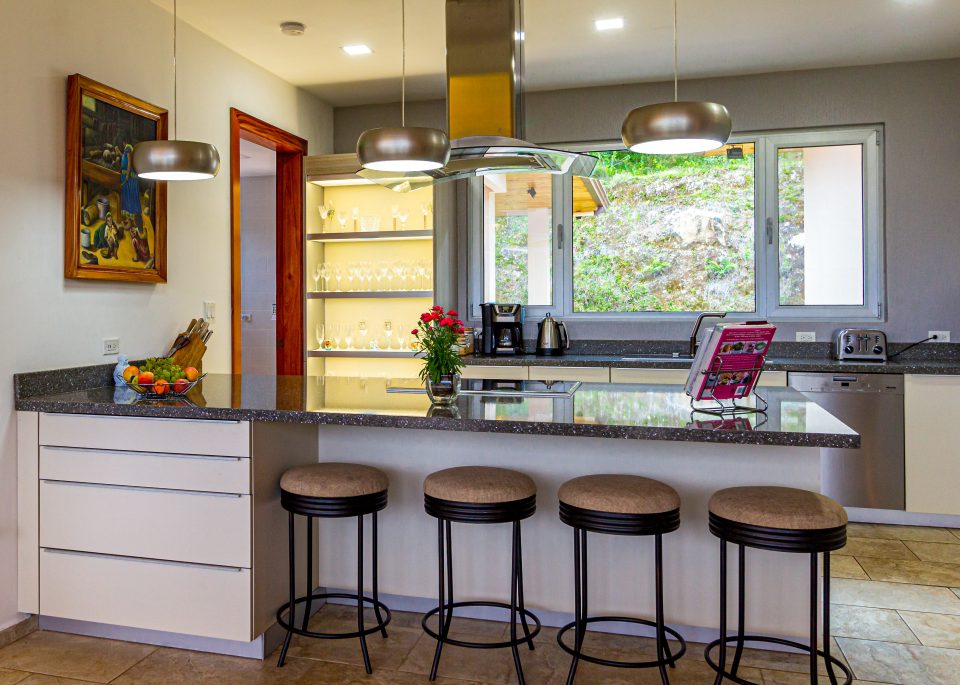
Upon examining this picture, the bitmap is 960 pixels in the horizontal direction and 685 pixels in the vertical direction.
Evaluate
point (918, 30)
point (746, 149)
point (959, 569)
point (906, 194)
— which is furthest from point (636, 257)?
point (959, 569)

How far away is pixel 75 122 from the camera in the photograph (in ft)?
10.3

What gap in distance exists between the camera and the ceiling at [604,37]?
149 inches

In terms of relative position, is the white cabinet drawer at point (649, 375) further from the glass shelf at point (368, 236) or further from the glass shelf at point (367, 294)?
the glass shelf at point (368, 236)

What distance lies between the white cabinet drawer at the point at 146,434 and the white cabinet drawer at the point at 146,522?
16 cm

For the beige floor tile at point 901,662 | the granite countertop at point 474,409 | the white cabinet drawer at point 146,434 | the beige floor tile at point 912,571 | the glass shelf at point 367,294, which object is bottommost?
the beige floor tile at point 901,662

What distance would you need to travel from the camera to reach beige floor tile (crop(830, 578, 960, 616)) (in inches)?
123

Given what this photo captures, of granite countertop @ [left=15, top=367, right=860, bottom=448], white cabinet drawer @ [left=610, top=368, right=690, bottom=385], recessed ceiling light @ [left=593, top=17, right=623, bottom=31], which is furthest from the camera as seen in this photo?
white cabinet drawer @ [left=610, top=368, right=690, bottom=385]

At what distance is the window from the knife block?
207 centimetres

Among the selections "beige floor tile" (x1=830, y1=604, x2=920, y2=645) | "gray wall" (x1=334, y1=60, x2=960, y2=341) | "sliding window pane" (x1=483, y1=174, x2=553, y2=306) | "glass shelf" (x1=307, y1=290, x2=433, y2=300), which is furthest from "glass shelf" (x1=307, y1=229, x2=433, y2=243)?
"beige floor tile" (x1=830, y1=604, x2=920, y2=645)

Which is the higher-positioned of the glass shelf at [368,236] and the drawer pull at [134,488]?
the glass shelf at [368,236]

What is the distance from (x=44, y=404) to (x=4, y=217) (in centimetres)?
73

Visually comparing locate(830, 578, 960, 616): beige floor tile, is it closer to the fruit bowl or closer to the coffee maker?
the coffee maker

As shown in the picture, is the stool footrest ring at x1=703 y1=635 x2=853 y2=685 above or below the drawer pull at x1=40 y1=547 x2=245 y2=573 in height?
below

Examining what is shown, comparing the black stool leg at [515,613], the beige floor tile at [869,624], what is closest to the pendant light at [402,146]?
the black stool leg at [515,613]
